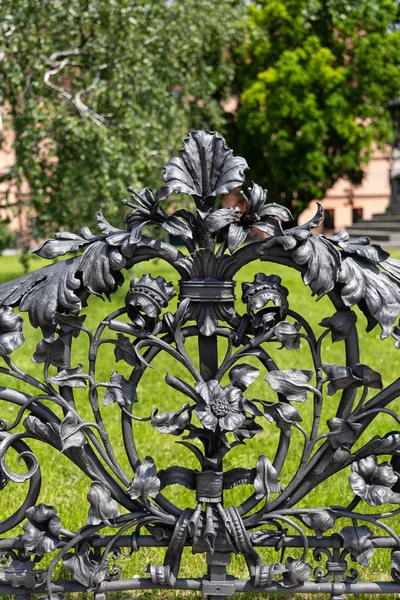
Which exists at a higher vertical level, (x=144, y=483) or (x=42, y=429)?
(x=42, y=429)

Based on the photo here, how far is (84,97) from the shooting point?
10.9m

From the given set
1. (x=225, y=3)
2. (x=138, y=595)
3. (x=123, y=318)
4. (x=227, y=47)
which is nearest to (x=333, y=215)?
(x=227, y=47)

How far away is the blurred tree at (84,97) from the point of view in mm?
9828

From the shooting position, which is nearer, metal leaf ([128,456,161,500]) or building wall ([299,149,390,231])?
metal leaf ([128,456,161,500])

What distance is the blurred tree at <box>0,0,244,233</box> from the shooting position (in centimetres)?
983

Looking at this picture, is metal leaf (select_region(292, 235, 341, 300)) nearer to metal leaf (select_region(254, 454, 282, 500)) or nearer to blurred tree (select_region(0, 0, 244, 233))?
metal leaf (select_region(254, 454, 282, 500))

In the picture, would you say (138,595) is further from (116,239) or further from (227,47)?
(227,47)

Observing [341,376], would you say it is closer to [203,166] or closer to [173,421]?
[173,421]

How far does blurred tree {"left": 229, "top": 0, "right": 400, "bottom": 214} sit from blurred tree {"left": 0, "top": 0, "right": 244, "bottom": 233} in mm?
12236

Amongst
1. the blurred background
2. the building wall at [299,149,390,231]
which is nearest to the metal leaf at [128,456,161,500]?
the blurred background

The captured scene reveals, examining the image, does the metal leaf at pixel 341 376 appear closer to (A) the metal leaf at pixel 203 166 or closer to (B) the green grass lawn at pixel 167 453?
(B) the green grass lawn at pixel 167 453

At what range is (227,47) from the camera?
17703 mm

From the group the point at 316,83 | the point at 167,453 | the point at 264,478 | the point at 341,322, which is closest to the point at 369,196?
the point at 316,83

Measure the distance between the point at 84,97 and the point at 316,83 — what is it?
15.0 metres
